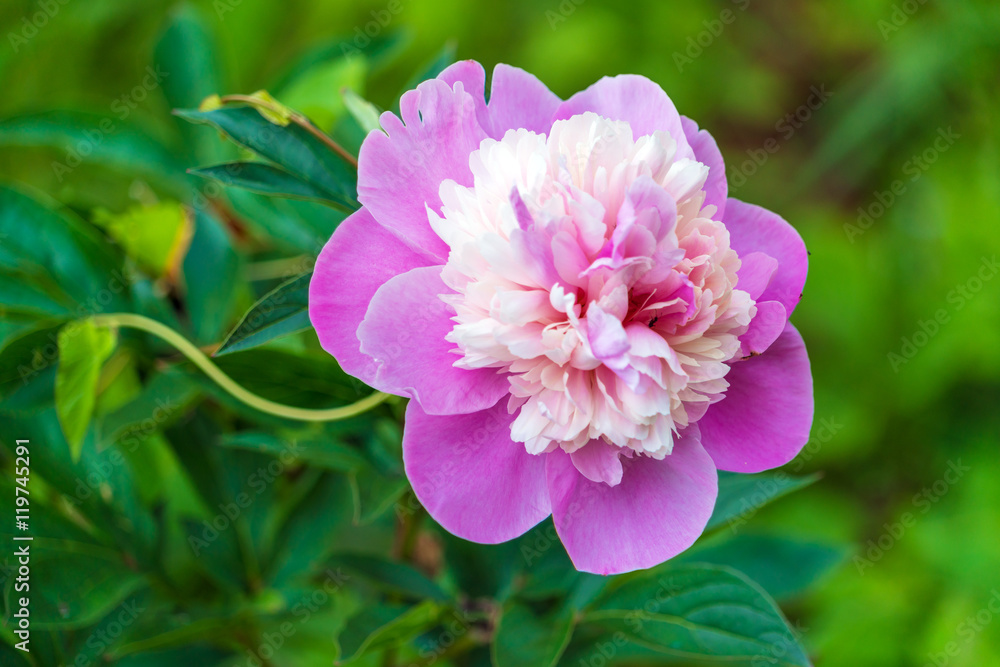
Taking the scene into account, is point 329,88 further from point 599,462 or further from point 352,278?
point 599,462

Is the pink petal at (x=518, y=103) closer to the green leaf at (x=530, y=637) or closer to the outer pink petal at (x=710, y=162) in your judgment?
the outer pink petal at (x=710, y=162)

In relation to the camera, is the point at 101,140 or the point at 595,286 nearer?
the point at 595,286

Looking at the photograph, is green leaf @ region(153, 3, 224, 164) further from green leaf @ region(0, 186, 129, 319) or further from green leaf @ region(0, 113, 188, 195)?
green leaf @ region(0, 186, 129, 319)

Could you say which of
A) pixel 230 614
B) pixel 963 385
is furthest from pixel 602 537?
pixel 963 385

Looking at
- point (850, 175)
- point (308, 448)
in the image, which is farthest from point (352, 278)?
point (850, 175)

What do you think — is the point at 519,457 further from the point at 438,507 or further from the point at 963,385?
the point at 963,385

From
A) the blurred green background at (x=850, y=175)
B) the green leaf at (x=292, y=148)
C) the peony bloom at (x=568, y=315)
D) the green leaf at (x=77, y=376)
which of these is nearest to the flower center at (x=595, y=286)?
the peony bloom at (x=568, y=315)
